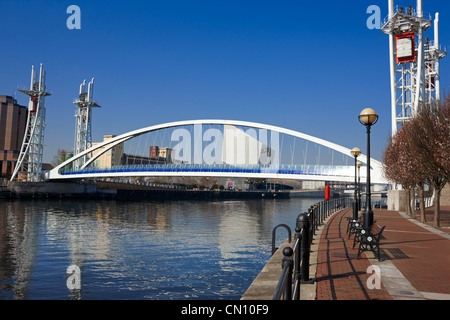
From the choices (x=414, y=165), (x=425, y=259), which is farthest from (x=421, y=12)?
(x=425, y=259)

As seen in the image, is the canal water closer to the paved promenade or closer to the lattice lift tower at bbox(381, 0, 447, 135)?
the paved promenade

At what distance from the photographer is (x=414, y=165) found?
2192 cm

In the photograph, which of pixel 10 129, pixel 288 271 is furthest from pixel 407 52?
pixel 10 129

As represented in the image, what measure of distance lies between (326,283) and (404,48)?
133 ft

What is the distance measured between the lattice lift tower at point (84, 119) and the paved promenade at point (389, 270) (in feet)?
282

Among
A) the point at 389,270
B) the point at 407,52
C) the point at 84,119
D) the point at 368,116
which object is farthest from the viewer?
the point at 84,119

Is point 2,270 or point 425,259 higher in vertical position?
point 425,259

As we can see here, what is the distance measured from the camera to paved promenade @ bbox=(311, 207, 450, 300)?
687 cm

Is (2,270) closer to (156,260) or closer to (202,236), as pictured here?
(156,260)

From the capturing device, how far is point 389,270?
8766mm

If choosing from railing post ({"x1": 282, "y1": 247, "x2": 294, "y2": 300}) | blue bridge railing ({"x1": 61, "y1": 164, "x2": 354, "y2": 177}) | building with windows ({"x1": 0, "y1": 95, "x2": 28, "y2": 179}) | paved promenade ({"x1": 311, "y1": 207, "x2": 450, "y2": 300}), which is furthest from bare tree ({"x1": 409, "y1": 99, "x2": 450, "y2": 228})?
building with windows ({"x1": 0, "y1": 95, "x2": 28, "y2": 179})

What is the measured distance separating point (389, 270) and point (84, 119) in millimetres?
92949

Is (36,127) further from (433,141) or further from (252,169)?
(433,141)
